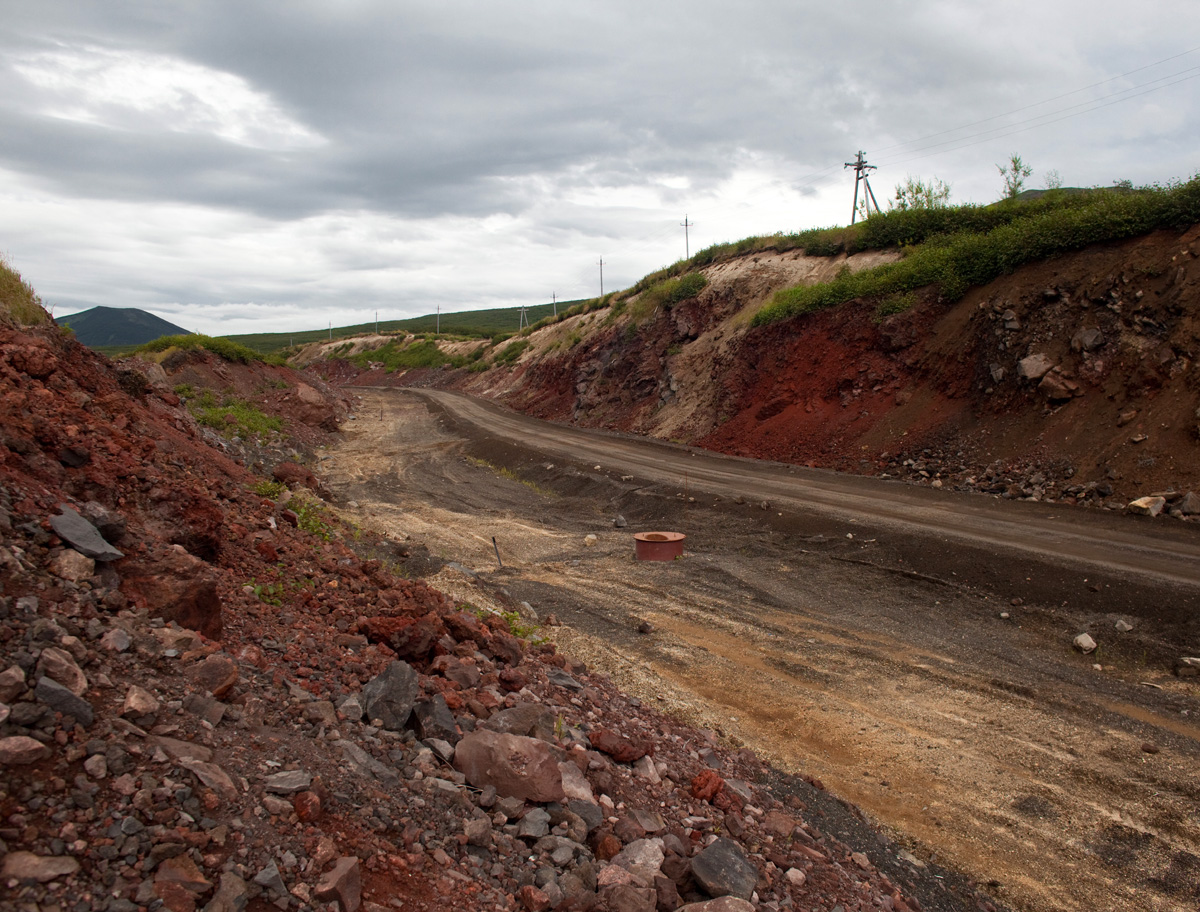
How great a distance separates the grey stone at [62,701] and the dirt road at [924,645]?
16.9ft

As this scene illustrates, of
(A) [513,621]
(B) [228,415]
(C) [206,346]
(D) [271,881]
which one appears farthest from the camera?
(C) [206,346]

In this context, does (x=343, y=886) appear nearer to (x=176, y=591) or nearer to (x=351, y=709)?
(x=351, y=709)

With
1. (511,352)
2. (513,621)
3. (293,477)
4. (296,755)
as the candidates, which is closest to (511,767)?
(296,755)

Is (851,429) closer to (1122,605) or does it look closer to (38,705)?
(1122,605)

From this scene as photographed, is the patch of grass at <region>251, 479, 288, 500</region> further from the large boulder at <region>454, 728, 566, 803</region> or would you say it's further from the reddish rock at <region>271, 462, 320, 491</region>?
the large boulder at <region>454, 728, 566, 803</region>

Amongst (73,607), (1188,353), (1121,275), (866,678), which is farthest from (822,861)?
(1121,275)

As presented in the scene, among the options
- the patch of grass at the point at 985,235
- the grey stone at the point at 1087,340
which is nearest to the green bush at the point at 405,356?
the patch of grass at the point at 985,235

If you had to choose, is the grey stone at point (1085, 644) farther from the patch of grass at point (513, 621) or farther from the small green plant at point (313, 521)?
the small green plant at point (313, 521)

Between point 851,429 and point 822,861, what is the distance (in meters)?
19.1

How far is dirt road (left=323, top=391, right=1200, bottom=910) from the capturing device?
5398 millimetres

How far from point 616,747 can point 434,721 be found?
1.39 metres

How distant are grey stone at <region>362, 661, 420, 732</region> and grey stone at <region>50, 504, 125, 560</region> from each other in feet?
6.06

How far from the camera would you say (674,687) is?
7699 millimetres

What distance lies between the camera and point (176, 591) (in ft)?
14.8
